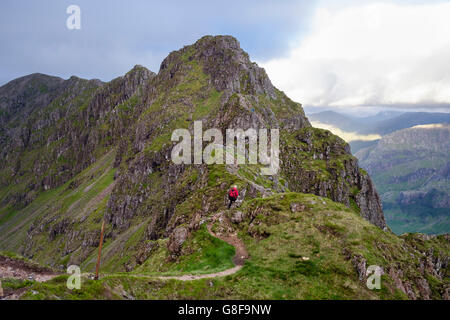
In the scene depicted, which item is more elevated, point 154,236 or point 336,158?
point 336,158

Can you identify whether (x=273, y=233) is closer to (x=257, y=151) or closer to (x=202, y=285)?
(x=202, y=285)

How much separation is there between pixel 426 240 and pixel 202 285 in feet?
405

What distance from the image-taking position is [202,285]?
927 inches

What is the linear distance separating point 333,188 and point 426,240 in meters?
42.5

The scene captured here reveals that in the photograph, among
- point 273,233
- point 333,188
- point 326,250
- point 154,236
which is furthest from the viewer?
point 333,188

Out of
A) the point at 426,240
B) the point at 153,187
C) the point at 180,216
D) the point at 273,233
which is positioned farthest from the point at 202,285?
the point at 153,187

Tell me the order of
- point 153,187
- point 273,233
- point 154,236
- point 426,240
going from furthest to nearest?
1. point 153,187
2. point 426,240
3. point 154,236
4. point 273,233

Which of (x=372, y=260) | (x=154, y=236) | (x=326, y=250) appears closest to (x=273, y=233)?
(x=326, y=250)
